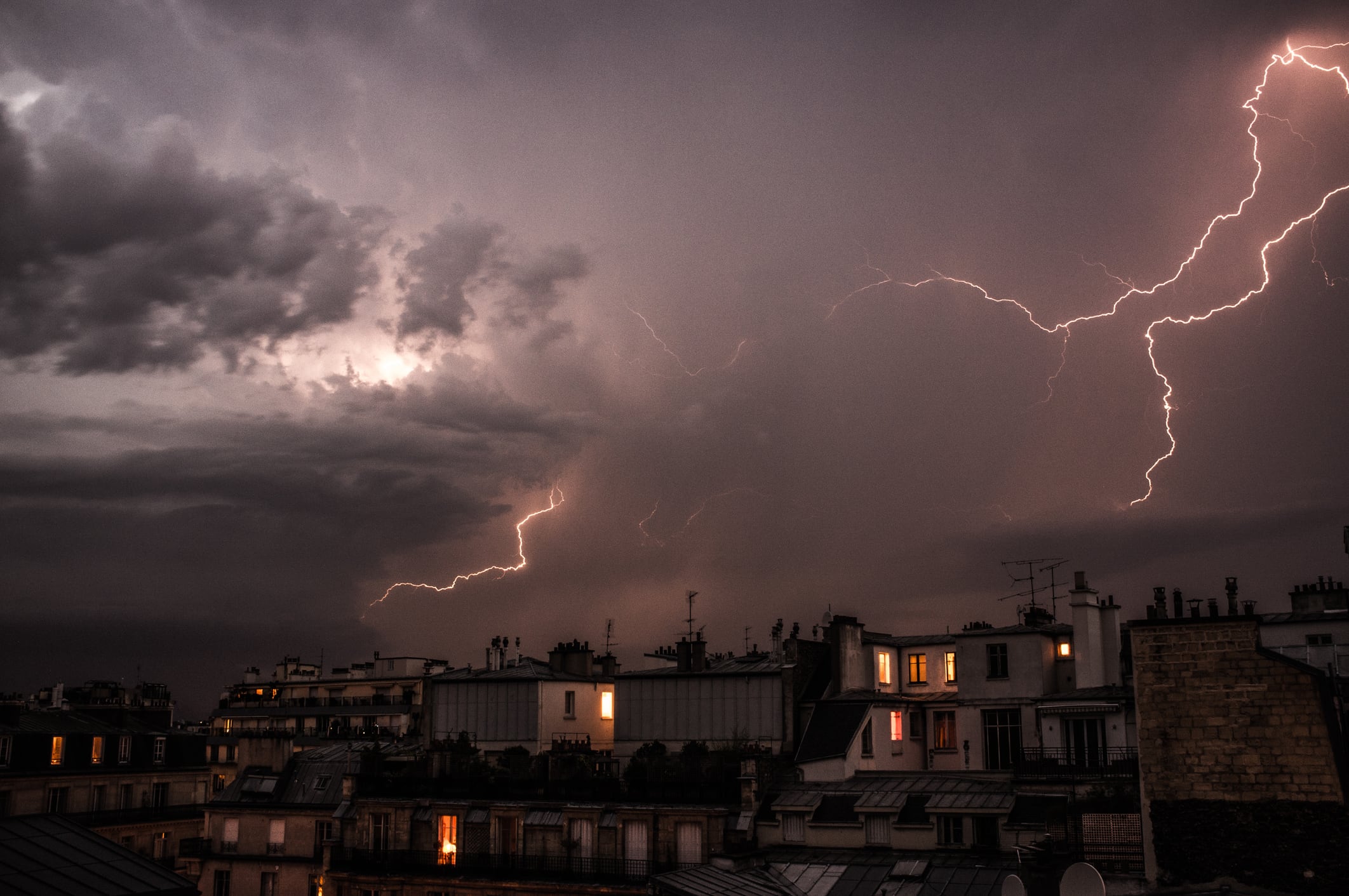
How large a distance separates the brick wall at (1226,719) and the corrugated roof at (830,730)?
1576cm

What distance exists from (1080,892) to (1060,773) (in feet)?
56.7

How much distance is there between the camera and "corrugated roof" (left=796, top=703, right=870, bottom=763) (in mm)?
41656

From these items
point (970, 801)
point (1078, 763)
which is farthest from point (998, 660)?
point (970, 801)

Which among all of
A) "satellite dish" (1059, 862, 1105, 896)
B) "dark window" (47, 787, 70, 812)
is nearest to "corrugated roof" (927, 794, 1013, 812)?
"satellite dish" (1059, 862, 1105, 896)

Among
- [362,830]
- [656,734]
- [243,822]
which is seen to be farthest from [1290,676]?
[243,822]

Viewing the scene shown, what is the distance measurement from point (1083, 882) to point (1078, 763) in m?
19.4

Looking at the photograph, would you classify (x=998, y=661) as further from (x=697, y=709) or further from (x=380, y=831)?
(x=380, y=831)

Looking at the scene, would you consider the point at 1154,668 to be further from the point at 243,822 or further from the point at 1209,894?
the point at 243,822

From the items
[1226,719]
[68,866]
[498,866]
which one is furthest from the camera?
[498,866]

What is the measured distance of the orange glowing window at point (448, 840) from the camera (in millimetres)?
43562

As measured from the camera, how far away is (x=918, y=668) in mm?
47438

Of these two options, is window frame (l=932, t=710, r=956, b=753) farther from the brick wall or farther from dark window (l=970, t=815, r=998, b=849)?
the brick wall

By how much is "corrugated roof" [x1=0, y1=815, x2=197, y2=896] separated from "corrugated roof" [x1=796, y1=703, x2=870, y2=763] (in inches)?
954

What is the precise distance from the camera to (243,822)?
49.7 meters
